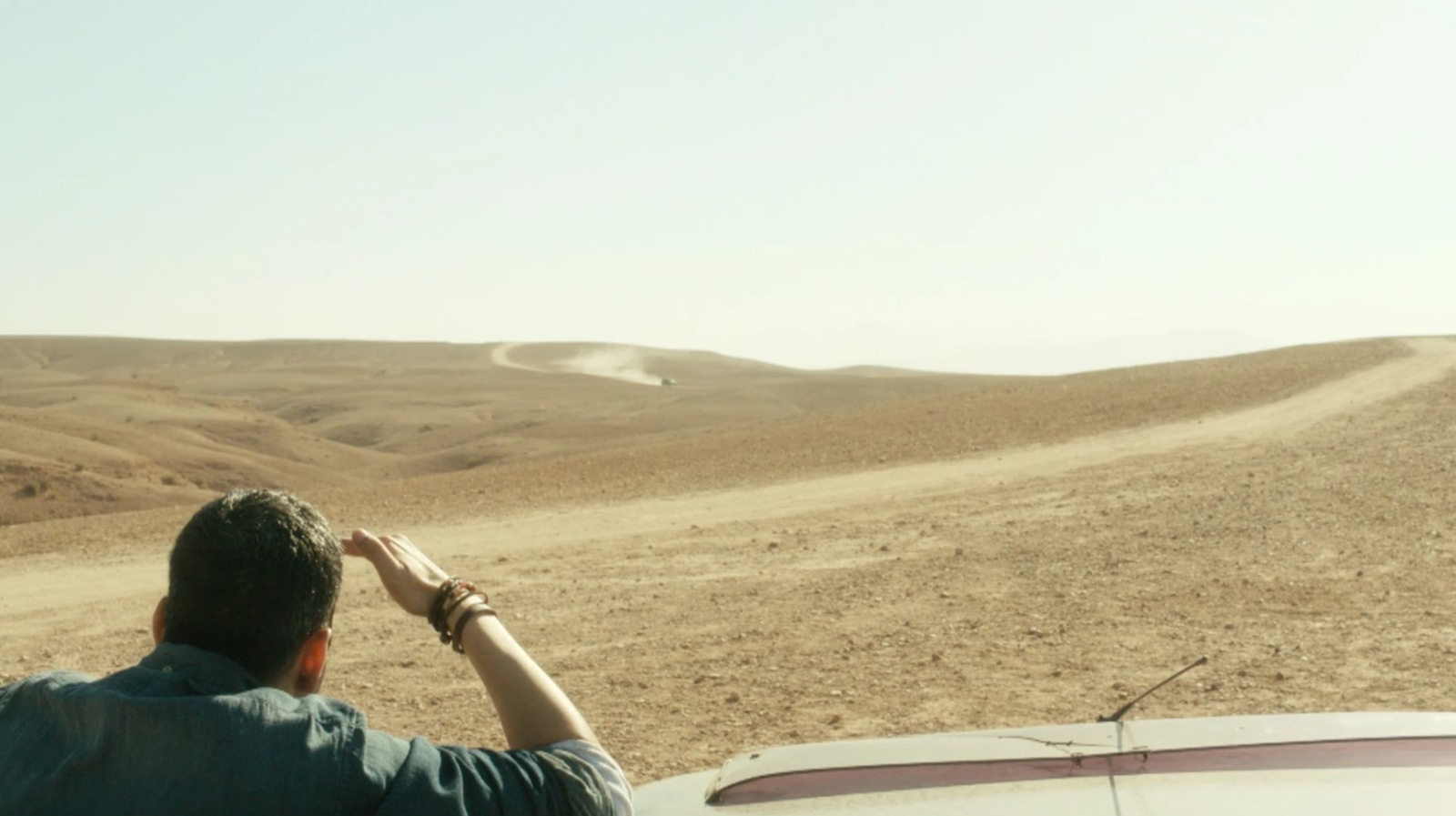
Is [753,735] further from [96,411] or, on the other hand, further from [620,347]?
[620,347]

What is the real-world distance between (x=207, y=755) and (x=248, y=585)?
25 cm

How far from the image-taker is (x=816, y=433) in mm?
22562

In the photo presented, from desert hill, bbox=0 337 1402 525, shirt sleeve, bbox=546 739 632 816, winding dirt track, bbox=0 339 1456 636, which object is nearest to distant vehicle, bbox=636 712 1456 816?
shirt sleeve, bbox=546 739 632 816

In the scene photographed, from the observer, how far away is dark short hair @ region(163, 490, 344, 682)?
1880 millimetres

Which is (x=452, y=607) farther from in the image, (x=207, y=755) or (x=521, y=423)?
(x=521, y=423)

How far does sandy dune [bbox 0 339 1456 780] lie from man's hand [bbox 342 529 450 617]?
454 cm

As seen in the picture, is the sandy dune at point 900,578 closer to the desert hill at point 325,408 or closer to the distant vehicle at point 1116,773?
the distant vehicle at point 1116,773

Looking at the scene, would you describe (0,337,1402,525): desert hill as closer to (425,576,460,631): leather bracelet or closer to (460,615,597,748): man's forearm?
(425,576,460,631): leather bracelet

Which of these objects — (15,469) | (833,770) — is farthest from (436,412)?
(833,770)

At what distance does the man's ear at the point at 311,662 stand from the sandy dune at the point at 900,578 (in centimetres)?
481

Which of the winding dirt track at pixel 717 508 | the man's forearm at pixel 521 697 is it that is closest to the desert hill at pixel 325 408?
the winding dirt track at pixel 717 508

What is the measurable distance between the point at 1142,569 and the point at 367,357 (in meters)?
109

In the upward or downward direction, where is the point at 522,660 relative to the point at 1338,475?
upward

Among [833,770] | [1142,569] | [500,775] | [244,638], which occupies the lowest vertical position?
[1142,569]
